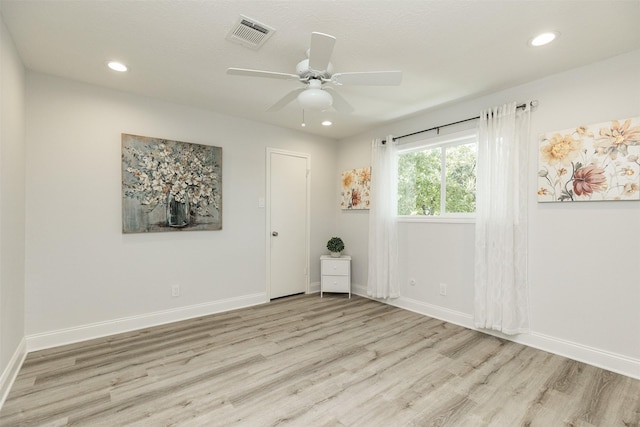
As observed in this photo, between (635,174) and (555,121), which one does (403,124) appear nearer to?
(555,121)

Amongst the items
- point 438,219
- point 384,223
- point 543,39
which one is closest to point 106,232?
point 384,223

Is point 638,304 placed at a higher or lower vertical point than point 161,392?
higher

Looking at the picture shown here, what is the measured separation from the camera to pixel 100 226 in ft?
9.55

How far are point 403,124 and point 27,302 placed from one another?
434cm

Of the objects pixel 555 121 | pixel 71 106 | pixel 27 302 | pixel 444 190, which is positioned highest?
pixel 71 106

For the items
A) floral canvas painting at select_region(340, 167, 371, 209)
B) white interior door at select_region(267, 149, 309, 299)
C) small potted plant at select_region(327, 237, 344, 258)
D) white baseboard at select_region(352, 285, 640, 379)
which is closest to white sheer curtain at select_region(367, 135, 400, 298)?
floral canvas painting at select_region(340, 167, 371, 209)

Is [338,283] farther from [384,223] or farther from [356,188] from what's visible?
[356,188]

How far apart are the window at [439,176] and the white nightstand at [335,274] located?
113 cm

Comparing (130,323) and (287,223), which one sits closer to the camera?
(130,323)

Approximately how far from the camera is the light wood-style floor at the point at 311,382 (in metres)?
1.79

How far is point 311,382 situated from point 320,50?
86.6 inches

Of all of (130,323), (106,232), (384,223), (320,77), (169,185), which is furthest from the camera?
(384,223)

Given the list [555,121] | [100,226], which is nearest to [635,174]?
[555,121]

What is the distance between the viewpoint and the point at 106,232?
2.95m
